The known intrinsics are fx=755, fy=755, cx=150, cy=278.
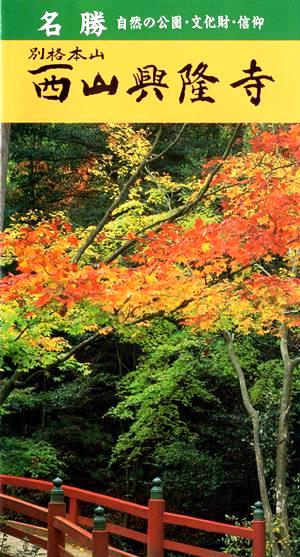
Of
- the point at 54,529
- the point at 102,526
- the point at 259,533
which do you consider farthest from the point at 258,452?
the point at 102,526

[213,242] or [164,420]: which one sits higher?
[213,242]

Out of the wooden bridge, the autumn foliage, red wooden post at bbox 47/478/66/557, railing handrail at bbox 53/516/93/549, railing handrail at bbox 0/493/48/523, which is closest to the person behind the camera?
railing handrail at bbox 53/516/93/549

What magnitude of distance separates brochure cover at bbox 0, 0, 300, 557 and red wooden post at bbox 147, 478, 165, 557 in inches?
0.8

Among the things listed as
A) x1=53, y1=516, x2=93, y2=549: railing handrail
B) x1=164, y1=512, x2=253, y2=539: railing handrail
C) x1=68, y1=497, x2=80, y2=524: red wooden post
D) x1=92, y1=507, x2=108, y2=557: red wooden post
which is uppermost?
x1=92, y1=507, x2=108, y2=557: red wooden post

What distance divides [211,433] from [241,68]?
782cm

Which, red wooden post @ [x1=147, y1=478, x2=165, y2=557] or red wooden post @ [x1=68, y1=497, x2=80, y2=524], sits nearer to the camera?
red wooden post @ [x1=147, y1=478, x2=165, y2=557]

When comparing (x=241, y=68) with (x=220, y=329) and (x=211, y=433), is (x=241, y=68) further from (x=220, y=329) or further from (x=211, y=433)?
(x=211, y=433)

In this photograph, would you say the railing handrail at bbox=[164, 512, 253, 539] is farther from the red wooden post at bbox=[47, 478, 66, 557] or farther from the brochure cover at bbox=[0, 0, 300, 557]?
the red wooden post at bbox=[47, 478, 66, 557]

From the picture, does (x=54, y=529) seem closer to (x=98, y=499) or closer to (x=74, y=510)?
(x=98, y=499)

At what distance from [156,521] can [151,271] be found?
7.56 ft

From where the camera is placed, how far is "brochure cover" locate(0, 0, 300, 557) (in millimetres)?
4707

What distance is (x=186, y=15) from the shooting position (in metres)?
4.55

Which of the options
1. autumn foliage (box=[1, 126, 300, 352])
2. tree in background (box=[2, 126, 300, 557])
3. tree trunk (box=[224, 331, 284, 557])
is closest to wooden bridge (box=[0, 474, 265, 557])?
tree in background (box=[2, 126, 300, 557])

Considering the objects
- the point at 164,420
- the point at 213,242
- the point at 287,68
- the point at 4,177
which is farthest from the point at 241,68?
the point at 164,420
